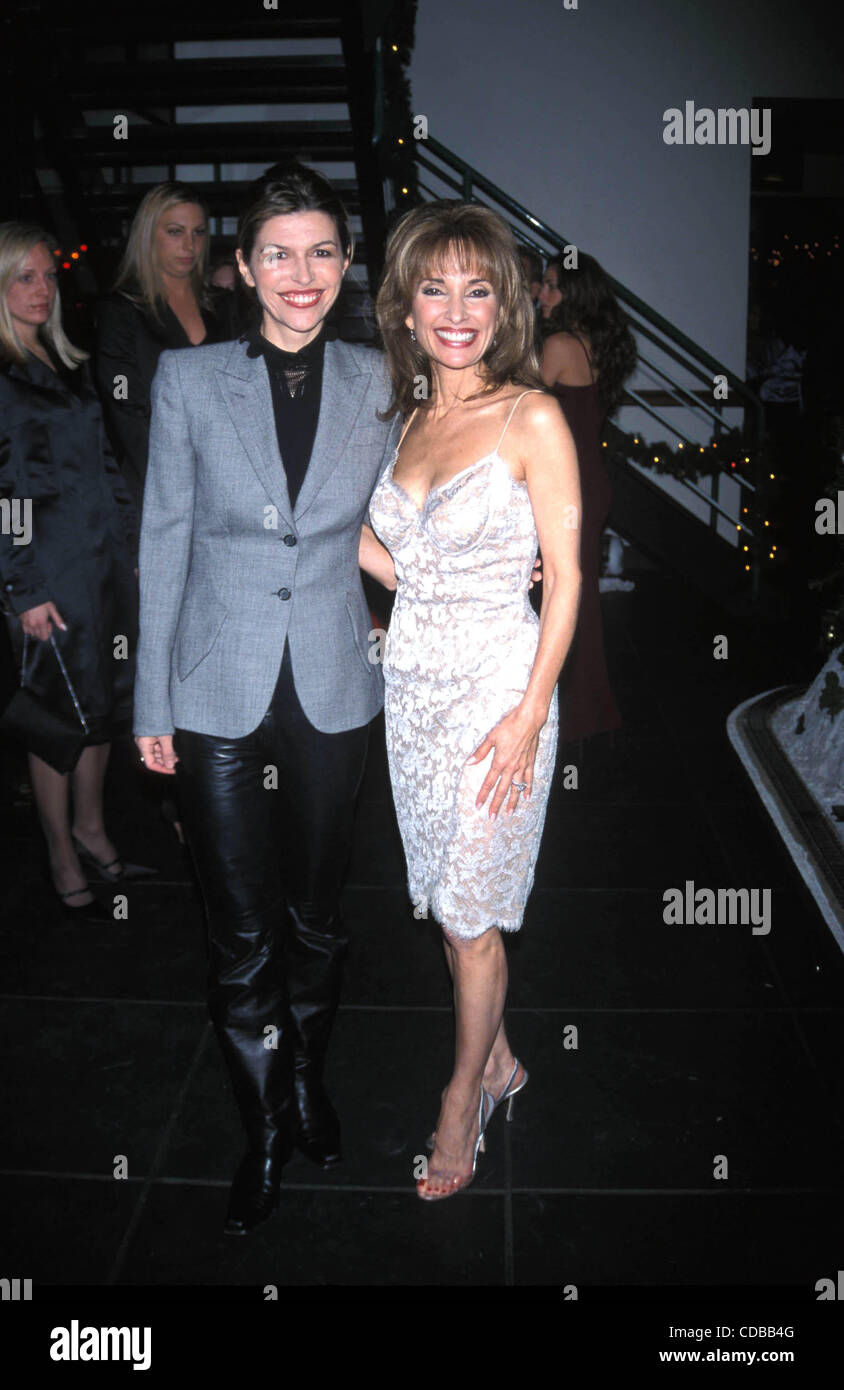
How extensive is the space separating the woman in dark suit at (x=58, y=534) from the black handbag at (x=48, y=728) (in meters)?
0.02

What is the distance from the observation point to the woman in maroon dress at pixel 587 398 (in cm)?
480

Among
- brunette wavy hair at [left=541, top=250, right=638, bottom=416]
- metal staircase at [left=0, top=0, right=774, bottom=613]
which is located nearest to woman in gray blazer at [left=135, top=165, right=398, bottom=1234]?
brunette wavy hair at [left=541, top=250, right=638, bottom=416]

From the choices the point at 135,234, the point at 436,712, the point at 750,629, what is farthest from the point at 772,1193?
the point at 750,629

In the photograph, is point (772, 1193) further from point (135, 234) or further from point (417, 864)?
point (135, 234)

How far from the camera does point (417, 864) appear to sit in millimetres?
2611

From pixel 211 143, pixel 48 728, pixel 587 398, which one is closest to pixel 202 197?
pixel 211 143

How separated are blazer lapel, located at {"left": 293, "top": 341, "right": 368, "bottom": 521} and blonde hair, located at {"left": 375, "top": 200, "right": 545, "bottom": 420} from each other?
0.29ft

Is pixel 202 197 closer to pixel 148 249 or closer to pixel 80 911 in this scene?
pixel 148 249

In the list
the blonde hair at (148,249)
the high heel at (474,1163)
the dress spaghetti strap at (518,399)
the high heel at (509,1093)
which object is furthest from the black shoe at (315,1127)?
the blonde hair at (148,249)

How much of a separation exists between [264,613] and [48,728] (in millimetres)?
1640

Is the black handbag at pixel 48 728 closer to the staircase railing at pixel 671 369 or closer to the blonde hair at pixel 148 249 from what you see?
the blonde hair at pixel 148 249

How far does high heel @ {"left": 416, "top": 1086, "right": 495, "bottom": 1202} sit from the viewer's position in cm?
257

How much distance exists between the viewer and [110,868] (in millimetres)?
4094

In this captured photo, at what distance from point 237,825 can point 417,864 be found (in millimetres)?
412
